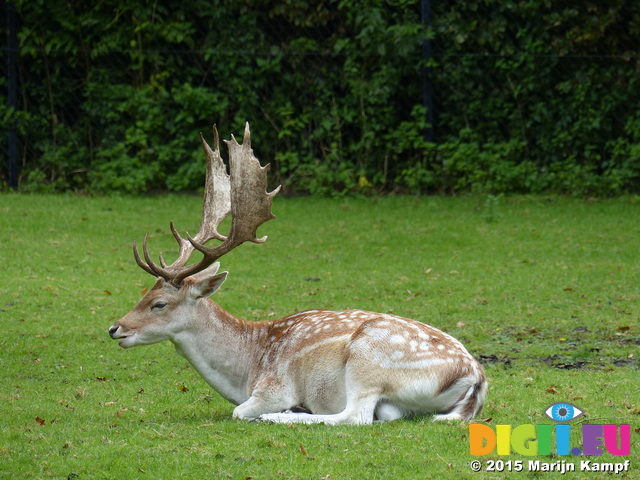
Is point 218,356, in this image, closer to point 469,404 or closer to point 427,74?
point 469,404

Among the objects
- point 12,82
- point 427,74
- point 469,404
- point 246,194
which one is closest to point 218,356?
point 246,194

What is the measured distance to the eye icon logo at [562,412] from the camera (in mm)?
6089

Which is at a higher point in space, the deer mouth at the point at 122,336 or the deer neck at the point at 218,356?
the deer mouth at the point at 122,336

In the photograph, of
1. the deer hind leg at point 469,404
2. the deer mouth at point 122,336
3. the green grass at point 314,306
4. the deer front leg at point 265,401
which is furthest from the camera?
the deer mouth at point 122,336

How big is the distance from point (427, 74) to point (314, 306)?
639 centimetres

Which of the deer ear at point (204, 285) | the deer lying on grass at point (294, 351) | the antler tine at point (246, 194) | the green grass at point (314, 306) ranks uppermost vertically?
the antler tine at point (246, 194)

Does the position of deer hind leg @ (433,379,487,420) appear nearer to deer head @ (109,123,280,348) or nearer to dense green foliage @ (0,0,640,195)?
deer head @ (109,123,280,348)

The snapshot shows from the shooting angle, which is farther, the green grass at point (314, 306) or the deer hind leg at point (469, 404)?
the deer hind leg at point (469, 404)

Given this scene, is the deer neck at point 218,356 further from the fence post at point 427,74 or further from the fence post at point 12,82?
the fence post at point 12,82

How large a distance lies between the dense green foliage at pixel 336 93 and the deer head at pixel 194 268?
27.0ft

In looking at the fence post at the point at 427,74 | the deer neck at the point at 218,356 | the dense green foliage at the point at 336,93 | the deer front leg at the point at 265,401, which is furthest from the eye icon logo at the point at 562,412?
the fence post at the point at 427,74

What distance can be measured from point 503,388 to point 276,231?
22.6 ft

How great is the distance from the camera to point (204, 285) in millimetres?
6785

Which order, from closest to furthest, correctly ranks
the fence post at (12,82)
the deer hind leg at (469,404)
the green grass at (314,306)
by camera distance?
1. the green grass at (314,306)
2. the deer hind leg at (469,404)
3. the fence post at (12,82)
